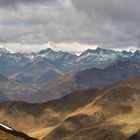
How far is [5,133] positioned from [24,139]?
5.11ft

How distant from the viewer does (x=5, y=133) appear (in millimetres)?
25891

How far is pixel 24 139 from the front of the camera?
25.0 metres
